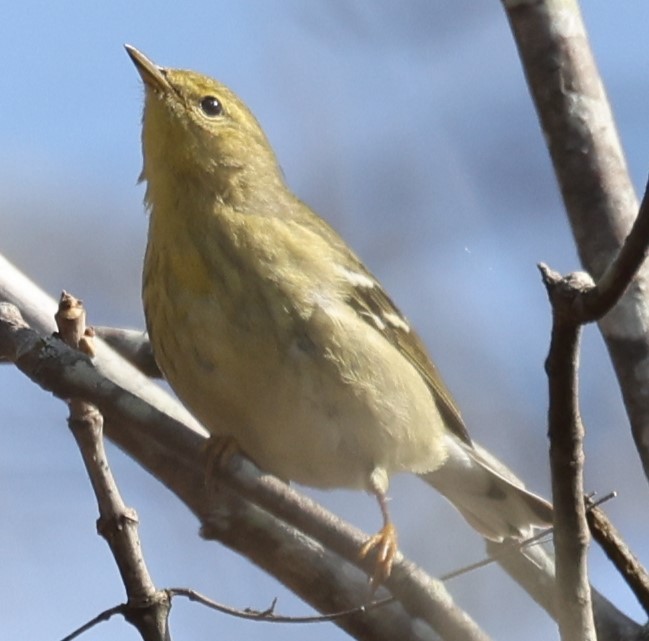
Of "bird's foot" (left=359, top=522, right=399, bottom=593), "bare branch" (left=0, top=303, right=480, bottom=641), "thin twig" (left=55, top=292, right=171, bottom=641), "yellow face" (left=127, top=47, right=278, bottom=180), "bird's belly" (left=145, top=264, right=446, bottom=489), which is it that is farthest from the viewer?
"yellow face" (left=127, top=47, right=278, bottom=180)

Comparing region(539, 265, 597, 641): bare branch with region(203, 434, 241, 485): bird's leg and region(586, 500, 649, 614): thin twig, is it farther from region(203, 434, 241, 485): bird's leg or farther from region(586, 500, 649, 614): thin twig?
region(203, 434, 241, 485): bird's leg

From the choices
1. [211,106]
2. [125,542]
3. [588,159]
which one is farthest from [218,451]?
[211,106]

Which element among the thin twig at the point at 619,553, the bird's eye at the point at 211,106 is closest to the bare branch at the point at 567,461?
the thin twig at the point at 619,553

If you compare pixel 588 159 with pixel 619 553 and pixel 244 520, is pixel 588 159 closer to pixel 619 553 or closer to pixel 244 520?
pixel 619 553

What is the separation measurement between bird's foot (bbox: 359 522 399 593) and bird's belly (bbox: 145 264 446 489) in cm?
28

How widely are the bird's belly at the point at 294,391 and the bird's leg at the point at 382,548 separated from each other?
10 centimetres

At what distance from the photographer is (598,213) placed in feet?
11.7

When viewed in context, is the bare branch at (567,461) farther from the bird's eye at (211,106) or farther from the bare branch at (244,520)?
the bird's eye at (211,106)

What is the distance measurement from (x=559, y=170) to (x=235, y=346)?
113 cm

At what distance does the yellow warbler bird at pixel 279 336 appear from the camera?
145 inches

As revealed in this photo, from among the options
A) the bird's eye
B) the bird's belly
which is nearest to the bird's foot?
the bird's belly

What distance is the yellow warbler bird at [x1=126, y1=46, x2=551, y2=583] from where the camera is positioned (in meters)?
3.69

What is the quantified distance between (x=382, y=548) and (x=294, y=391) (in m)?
0.56

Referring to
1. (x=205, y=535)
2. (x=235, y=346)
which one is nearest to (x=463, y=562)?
(x=235, y=346)
